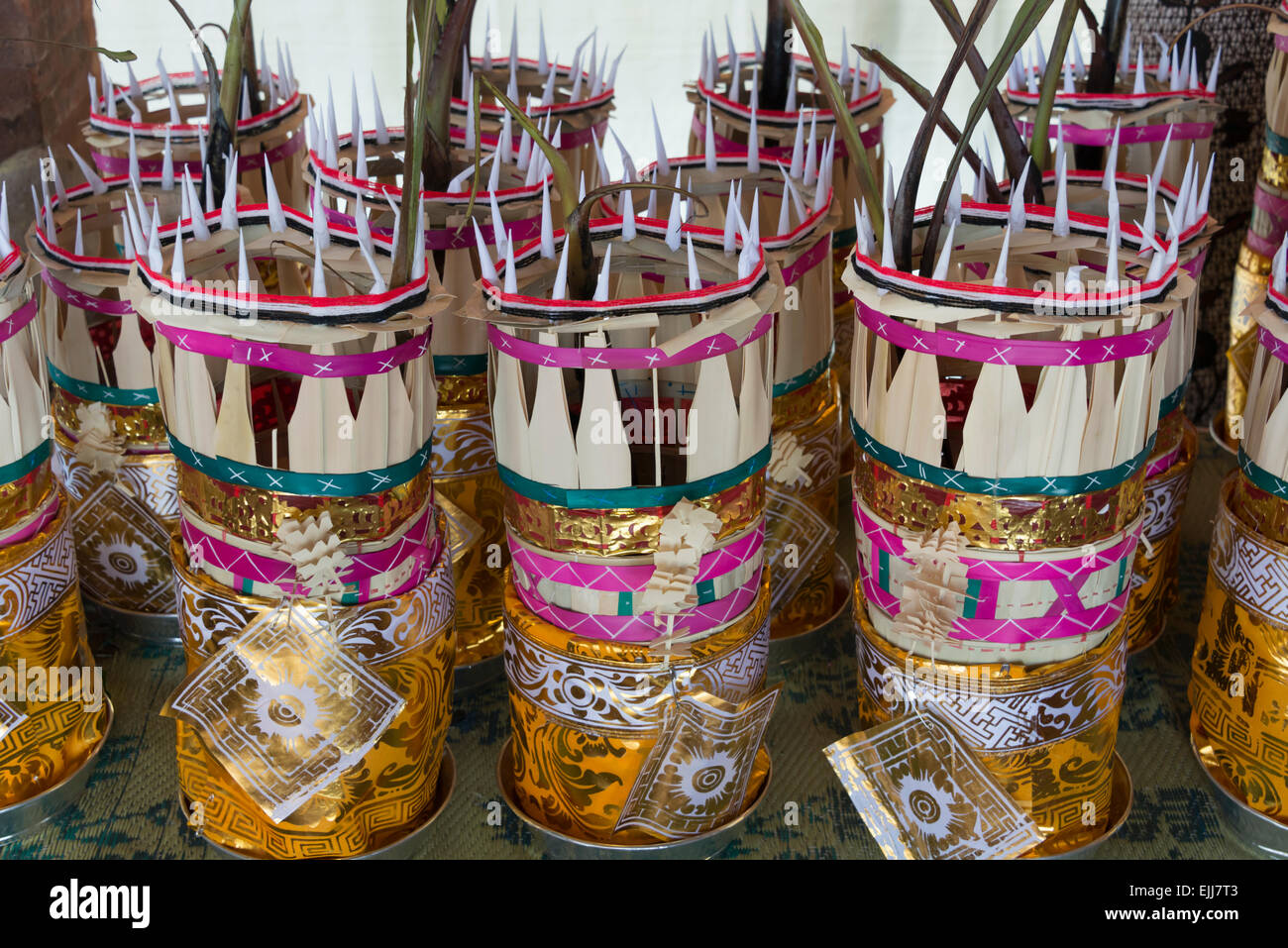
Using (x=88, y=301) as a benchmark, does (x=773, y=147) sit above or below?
above

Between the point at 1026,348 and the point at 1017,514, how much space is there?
0.15m

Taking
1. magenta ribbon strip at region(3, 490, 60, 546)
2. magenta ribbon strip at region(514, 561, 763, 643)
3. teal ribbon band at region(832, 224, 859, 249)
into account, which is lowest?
magenta ribbon strip at region(514, 561, 763, 643)

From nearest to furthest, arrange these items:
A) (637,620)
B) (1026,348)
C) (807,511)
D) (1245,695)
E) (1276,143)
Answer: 1. (1026,348)
2. (637,620)
3. (1245,695)
4. (807,511)
5. (1276,143)

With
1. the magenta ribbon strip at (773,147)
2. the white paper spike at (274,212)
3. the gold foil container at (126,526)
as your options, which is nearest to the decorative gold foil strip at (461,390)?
the white paper spike at (274,212)

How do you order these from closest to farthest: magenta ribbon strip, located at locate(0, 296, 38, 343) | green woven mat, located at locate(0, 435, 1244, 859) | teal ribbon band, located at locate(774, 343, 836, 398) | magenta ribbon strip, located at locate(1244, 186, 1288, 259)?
magenta ribbon strip, located at locate(0, 296, 38, 343) < green woven mat, located at locate(0, 435, 1244, 859) < teal ribbon band, located at locate(774, 343, 836, 398) < magenta ribbon strip, located at locate(1244, 186, 1288, 259)

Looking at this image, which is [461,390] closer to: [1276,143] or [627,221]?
[627,221]

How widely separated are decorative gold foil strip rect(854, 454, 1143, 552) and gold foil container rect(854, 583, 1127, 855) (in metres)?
0.13

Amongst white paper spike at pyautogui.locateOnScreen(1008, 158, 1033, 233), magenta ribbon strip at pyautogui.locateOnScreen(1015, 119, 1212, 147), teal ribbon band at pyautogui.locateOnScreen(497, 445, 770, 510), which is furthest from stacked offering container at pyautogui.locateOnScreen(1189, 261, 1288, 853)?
teal ribbon band at pyautogui.locateOnScreen(497, 445, 770, 510)

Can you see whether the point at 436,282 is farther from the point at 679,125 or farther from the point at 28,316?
the point at 679,125

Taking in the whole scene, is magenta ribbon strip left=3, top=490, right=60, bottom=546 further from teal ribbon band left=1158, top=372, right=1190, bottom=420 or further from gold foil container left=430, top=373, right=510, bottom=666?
teal ribbon band left=1158, top=372, right=1190, bottom=420

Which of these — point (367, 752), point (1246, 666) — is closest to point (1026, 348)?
point (1246, 666)

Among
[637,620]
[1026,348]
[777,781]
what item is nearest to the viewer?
[1026,348]

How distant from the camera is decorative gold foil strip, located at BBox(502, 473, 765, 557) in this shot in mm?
1131

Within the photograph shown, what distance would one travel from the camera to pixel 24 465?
1.22 meters
